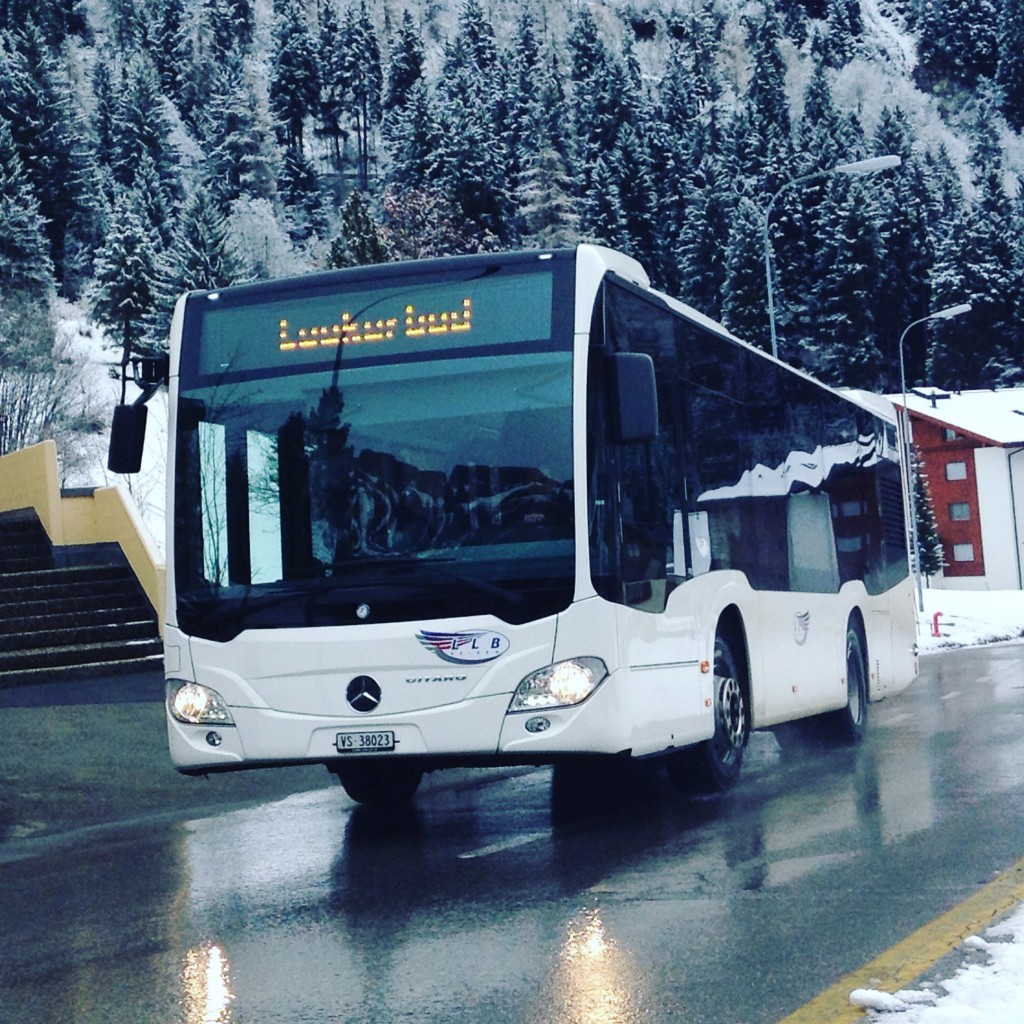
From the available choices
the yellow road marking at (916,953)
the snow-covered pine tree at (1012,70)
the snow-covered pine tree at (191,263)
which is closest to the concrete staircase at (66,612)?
the yellow road marking at (916,953)

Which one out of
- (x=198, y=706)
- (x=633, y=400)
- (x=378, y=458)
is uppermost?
(x=633, y=400)

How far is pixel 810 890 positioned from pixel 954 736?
6.73 metres

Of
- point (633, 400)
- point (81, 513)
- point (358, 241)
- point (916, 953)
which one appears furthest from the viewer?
point (358, 241)

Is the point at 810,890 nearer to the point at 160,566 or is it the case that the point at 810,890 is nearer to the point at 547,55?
the point at 160,566

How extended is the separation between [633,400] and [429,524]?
3.93 feet

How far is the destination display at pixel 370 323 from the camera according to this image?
8352 mm

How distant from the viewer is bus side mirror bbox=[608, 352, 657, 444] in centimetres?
803

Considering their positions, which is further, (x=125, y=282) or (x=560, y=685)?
(x=125, y=282)

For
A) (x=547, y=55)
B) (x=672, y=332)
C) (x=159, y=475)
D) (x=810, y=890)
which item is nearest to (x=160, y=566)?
(x=672, y=332)

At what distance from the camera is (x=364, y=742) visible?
26.6ft

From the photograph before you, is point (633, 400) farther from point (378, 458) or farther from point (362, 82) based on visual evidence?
point (362, 82)

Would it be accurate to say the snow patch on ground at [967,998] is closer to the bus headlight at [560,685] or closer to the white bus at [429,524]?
the bus headlight at [560,685]

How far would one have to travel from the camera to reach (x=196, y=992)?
538 cm

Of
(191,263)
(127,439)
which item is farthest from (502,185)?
(127,439)
